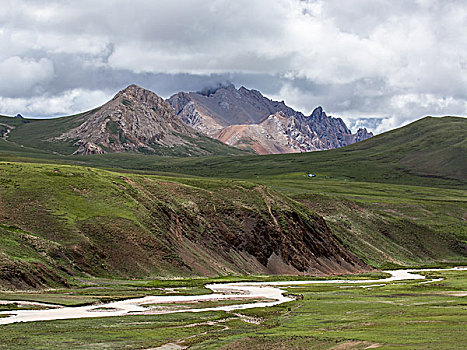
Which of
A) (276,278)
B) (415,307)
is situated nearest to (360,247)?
(276,278)

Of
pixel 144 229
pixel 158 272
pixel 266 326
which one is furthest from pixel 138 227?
pixel 266 326

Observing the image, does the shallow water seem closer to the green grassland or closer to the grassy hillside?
the green grassland

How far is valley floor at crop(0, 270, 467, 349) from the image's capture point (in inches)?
1906

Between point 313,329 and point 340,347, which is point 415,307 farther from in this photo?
point 340,347

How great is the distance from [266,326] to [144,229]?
61.8 m

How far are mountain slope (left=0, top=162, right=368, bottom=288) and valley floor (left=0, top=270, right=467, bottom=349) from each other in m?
13.1

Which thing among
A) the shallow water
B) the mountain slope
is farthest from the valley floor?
the mountain slope

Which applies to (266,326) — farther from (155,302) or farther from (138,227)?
(138,227)

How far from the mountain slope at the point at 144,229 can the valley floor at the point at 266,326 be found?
43.0 feet

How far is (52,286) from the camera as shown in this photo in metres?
87.1

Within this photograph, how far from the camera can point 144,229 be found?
120 meters

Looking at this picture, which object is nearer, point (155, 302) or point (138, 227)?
point (155, 302)

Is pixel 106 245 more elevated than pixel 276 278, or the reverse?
pixel 106 245

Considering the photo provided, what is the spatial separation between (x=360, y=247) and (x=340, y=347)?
498 feet
